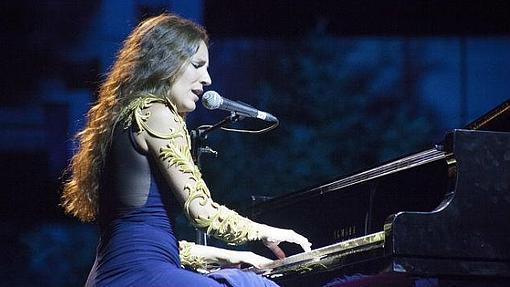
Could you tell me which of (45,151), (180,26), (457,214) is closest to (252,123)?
(45,151)

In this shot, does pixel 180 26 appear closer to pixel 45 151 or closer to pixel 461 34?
pixel 45 151

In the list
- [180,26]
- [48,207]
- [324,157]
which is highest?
[180,26]

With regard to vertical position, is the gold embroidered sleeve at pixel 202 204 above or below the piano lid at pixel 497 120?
below

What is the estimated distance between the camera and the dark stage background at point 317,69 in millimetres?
5312

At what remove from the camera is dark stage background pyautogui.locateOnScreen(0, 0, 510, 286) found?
531 centimetres

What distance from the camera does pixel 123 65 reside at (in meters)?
2.71

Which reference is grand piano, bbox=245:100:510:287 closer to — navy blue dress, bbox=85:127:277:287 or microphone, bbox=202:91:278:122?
navy blue dress, bbox=85:127:277:287

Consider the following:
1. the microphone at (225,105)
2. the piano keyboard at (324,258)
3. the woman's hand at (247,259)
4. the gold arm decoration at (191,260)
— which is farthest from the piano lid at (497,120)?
the gold arm decoration at (191,260)

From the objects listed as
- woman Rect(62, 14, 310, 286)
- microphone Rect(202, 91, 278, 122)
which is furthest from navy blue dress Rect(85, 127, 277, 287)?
microphone Rect(202, 91, 278, 122)

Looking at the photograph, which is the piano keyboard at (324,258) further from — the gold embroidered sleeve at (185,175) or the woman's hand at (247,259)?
the gold embroidered sleeve at (185,175)

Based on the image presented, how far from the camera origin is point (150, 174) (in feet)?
8.08

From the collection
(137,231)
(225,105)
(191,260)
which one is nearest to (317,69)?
(225,105)

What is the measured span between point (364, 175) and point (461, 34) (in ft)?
8.83

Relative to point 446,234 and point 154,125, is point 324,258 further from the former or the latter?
point 154,125
